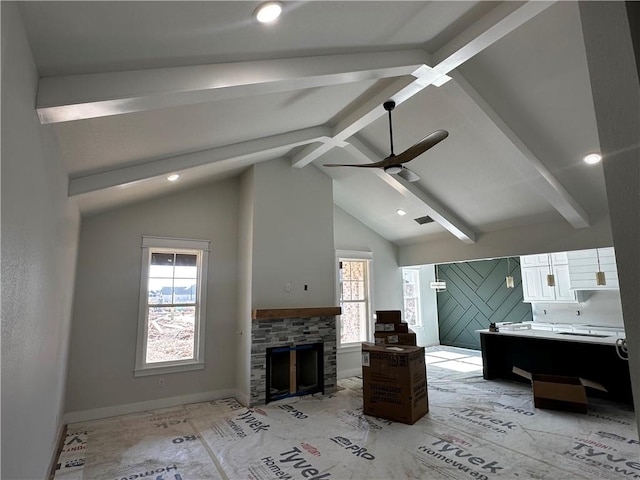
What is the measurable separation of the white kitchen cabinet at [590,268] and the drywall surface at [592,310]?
316 mm

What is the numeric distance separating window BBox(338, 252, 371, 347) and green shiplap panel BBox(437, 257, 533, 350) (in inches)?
149

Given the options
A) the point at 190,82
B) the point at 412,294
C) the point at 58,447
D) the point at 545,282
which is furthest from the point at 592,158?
the point at 58,447

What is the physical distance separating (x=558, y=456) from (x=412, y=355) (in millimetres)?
1568

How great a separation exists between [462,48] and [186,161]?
9.15ft

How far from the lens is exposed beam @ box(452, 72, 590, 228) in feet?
11.7

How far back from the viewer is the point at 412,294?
952 centimetres

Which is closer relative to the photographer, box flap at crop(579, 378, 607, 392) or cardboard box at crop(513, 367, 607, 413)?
cardboard box at crop(513, 367, 607, 413)

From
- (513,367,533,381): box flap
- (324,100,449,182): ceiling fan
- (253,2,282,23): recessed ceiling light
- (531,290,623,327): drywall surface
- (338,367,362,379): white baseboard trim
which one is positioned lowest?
(338,367,362,379): white baseboard trim

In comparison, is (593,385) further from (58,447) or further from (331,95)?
(58,447)

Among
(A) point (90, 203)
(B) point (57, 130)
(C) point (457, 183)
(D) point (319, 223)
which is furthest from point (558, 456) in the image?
(A) point (90, 203)

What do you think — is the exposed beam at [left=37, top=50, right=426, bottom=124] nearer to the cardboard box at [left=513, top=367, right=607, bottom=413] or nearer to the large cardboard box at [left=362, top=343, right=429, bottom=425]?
the large cardboard box at [left=362, top=343, right=429, bottom=425]

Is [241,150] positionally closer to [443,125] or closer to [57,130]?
[57,130]

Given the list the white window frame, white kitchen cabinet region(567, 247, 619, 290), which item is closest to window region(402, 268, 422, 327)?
the white window frame

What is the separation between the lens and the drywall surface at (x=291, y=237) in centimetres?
510
